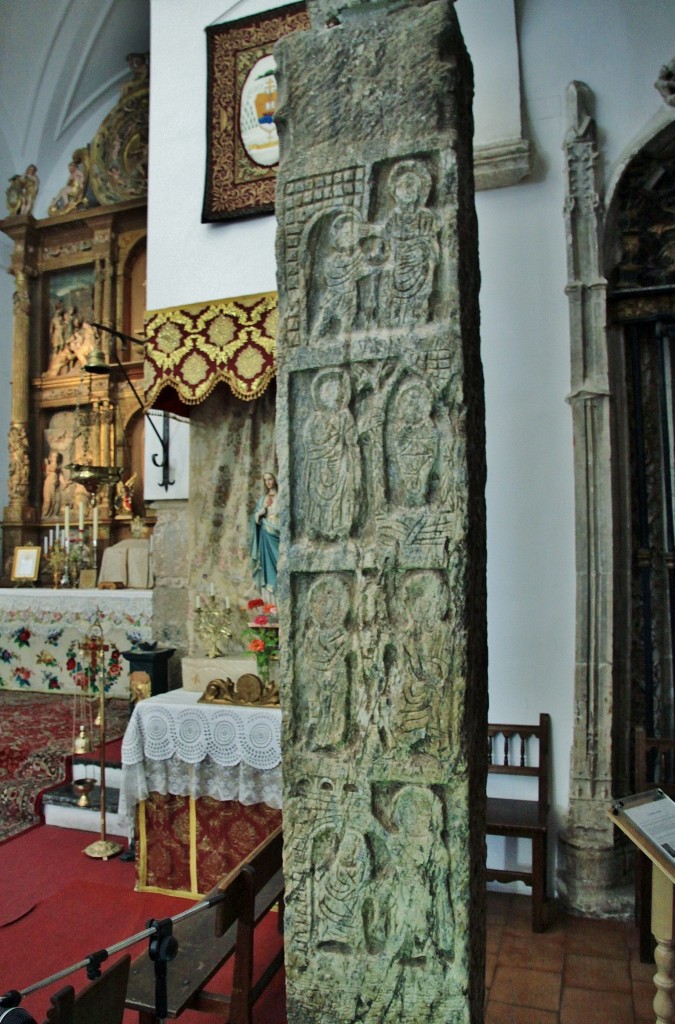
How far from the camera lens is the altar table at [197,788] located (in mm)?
3314

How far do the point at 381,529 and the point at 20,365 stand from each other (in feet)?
25.7

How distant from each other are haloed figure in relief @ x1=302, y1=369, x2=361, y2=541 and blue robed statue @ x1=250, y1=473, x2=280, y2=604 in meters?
2.36

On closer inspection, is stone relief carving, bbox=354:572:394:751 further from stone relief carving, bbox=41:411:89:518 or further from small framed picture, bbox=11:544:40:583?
stone relief carving, bbox=41:411:89:518

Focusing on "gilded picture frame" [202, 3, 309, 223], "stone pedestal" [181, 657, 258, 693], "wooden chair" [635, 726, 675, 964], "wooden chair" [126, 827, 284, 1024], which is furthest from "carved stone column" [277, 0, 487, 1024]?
"gilded picture frame" [202, 3, 309, 223]

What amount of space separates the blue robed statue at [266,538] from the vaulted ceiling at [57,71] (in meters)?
6.32

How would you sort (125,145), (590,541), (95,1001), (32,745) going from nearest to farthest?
(95,1001) < (590,541) < (32,745) < (125,145)

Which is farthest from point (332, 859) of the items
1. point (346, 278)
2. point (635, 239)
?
point (635, 239)

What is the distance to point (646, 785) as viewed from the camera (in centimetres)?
293

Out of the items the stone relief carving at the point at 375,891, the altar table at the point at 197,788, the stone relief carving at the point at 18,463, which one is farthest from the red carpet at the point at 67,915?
the stone relief carving at the point at 18,463

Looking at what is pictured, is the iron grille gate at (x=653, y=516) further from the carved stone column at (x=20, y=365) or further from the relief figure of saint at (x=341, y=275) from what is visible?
the carved stone column at (x=20, y=365)

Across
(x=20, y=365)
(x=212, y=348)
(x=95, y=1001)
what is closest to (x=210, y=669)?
(x=212, y=348)

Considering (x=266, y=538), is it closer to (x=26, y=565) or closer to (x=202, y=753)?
(x=202, y=753)

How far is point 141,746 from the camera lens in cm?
343

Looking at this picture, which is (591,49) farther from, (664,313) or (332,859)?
(332,859)
